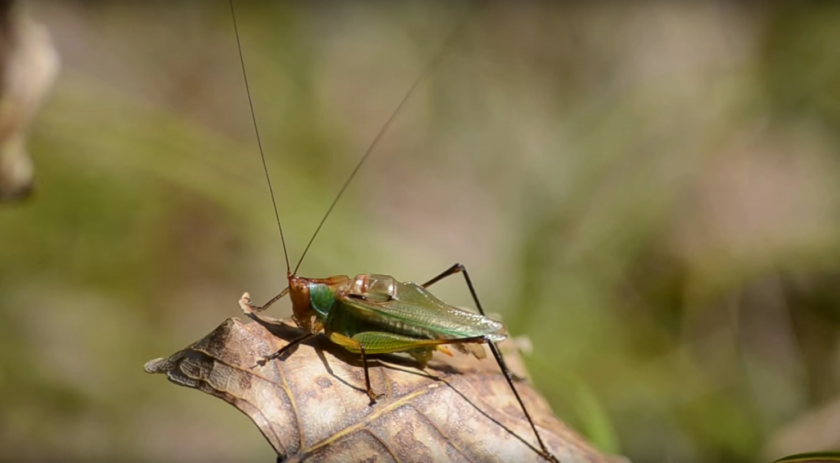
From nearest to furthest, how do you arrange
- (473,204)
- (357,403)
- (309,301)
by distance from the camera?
(357,403), (309,301), (473,204)

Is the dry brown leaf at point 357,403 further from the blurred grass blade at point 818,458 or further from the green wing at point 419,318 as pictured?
the blurred grass blade at point 818,458

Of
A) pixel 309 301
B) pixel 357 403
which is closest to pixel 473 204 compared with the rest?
pixel 309 301

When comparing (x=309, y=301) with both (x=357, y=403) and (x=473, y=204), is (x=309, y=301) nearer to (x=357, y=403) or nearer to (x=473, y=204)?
(x=357, y=403)

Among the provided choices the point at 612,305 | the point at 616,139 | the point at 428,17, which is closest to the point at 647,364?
the point at 612,305

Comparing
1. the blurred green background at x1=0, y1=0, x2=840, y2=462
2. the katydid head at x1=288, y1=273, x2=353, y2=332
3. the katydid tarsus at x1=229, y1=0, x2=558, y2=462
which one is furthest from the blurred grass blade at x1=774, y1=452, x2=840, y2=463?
the katydid head at x1=288, y1=273, x2=353, y2=332

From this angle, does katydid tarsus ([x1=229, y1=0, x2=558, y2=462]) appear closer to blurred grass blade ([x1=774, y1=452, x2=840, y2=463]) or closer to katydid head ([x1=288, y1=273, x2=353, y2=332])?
katydid head ([x1=288, y1=273, x2=353, y2=332])

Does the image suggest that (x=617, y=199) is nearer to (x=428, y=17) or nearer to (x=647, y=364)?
(x=647, y=364)
